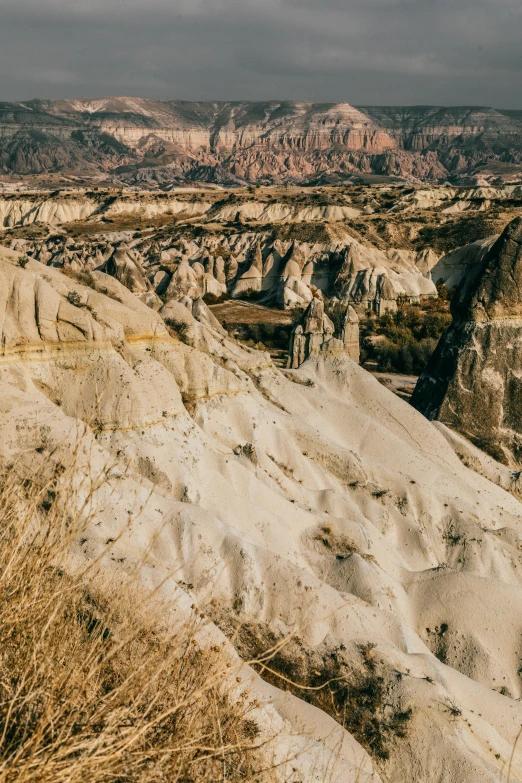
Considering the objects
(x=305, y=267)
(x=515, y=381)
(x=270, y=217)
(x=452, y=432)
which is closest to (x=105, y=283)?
(x=452, y=432)

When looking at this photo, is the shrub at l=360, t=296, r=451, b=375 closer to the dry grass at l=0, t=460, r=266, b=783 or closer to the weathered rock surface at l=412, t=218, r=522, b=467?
the weathered rock surface at l=412, t=218, r=522, b=467

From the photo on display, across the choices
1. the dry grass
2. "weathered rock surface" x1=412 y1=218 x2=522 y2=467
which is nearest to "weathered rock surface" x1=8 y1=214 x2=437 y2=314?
"weathered rock surface" x1=412 y1=218 x2=522 y2=467

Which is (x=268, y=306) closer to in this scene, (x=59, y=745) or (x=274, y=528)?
(x=274, y=528)

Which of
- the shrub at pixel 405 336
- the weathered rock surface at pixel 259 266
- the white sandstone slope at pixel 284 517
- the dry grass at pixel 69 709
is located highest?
the dry grass at pixel 69 709

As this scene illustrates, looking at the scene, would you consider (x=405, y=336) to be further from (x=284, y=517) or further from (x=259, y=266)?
(x=284, y=517)

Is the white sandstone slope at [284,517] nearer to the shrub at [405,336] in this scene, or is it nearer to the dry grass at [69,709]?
the dry grass at [69,709]

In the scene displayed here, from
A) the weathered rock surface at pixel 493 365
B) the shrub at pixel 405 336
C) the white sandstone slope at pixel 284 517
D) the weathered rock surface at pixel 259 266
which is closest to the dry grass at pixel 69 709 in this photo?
the white sandstone slope at pixel 284 517

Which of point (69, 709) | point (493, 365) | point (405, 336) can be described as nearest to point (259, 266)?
point (405, 336)
